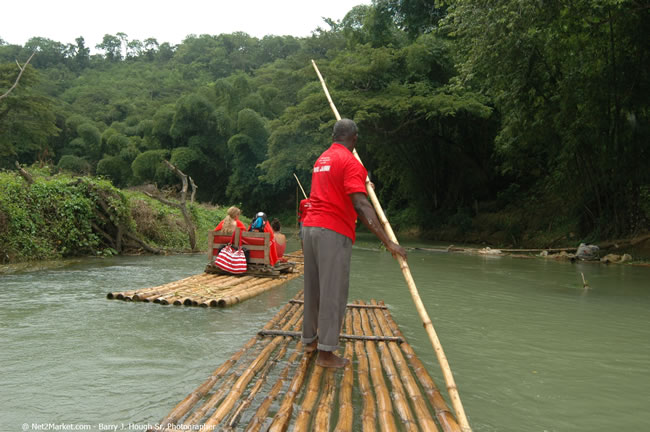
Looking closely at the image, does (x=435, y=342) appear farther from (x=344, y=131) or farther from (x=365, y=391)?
(x=344, y=131)

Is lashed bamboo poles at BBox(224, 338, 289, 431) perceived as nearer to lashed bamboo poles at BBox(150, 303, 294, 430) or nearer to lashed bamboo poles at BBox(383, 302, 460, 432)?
lashed bamboo poles at BBox(150, 303, 294, 430)

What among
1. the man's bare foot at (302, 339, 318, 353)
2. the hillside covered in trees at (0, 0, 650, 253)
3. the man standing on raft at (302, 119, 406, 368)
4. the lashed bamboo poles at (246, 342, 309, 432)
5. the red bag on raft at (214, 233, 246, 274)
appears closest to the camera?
the lashed bamboo poles at (246, 342, 309, 432)

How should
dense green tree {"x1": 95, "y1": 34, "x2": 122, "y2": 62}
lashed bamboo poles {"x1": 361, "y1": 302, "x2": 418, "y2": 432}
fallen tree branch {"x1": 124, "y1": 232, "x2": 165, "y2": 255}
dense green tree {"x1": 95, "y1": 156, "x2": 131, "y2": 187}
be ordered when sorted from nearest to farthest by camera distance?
lashed bamboo poles {"x1": 361, "y1": 302, "x2": 418, "y2": 432}, fallen tree branch {"x1": 124, "y1": 232, "x2": 165, "y2": 255}, dense green tree {"x1": 95, "y1": 156, "x2": 131, "y2": 187}, dense green tree {"x1": 95, "y1": 34, "x2": 122, "y2": 62}

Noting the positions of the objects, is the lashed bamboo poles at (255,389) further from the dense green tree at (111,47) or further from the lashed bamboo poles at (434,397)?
the dense green tree at (111,47)

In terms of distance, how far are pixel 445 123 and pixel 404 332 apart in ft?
58.2

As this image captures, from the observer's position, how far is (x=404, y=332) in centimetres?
483

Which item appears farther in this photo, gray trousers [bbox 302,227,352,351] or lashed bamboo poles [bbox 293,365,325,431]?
gray trousers [bbox 302,227,352,351]

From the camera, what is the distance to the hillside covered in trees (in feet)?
35.9

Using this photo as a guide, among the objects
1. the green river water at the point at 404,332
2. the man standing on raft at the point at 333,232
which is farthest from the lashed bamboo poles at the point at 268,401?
the green river water at the point at 404,332

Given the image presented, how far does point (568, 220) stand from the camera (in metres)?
16.1

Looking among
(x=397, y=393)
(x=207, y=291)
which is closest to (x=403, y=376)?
(x=397, y=393)

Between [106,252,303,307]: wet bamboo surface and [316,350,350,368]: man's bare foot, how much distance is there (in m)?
2.61

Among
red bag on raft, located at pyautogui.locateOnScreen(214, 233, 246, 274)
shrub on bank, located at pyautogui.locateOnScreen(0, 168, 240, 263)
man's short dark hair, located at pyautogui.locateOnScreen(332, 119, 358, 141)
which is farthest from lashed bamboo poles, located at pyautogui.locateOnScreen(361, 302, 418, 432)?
shrub on bank, located at pyautogui.locateOnScreen(0, 168, 240, 263)

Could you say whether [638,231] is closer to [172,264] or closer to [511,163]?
[511,163]
